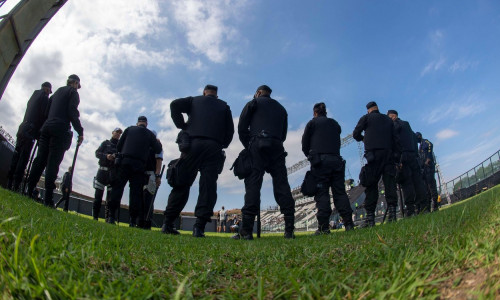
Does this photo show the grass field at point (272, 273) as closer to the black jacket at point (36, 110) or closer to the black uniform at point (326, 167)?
the black uniform at point (326, 167)

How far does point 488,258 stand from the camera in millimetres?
1219

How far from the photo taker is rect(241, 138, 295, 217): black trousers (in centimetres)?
511

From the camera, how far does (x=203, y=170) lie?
5297mm

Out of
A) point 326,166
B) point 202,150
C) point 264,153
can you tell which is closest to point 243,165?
point 264,153

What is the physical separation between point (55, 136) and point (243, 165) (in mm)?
3503

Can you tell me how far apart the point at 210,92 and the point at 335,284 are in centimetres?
508

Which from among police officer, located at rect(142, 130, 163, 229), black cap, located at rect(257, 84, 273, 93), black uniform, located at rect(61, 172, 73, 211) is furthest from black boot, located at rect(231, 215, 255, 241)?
black uniform, located at rect(61, 172, 73, 211)

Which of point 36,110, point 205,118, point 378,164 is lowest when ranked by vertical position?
point 378,164

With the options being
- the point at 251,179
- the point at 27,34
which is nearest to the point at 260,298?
the point at 251,179

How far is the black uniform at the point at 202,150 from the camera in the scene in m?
5.20

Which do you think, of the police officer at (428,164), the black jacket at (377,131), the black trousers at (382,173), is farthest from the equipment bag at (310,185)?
the police officer at (428,164)

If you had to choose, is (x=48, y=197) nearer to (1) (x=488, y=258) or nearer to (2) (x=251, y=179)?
(2) (x=251, y=179)

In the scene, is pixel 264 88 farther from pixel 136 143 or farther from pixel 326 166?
pixel 136 143

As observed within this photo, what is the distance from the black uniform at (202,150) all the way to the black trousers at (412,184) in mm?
4447
